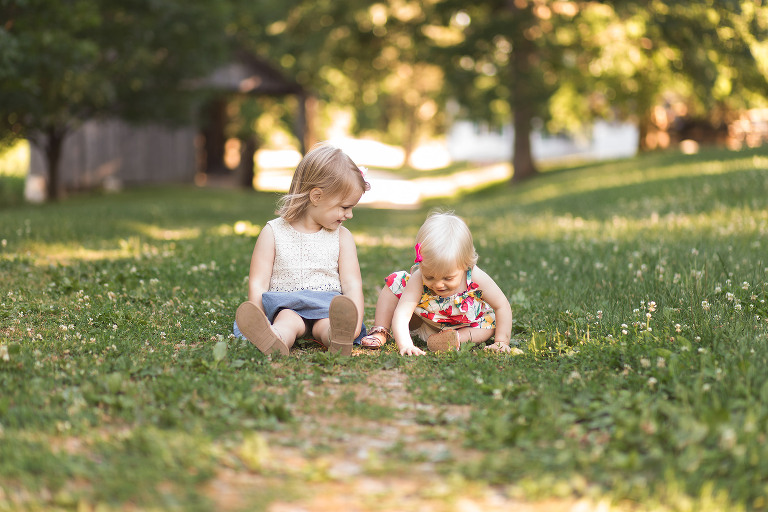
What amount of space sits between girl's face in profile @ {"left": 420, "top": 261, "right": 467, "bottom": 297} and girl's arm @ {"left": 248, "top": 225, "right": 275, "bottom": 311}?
3.43ft

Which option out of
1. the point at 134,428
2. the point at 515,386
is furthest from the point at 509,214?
the point at 134,428

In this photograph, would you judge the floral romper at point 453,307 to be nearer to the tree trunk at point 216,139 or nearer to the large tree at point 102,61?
the large tree at point 102,61

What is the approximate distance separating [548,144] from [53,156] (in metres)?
40.0

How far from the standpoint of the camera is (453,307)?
5.18 metres

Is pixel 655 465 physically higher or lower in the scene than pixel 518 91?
lower

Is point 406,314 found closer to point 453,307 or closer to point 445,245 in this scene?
point 453,307

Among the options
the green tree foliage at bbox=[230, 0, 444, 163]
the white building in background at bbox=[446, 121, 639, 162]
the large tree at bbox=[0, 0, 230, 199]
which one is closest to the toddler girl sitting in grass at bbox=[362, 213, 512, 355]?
the large tree at bbox=[0, 0, 230, 199]

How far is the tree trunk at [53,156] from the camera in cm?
1820

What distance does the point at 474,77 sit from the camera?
2334 cm

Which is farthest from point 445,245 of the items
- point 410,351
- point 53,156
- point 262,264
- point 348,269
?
point 53,156

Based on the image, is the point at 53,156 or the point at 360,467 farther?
the point at 53,156

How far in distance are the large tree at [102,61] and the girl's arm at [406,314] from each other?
7853 mm

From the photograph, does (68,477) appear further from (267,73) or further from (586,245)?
(267,73)

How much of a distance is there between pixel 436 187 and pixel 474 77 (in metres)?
12.8
